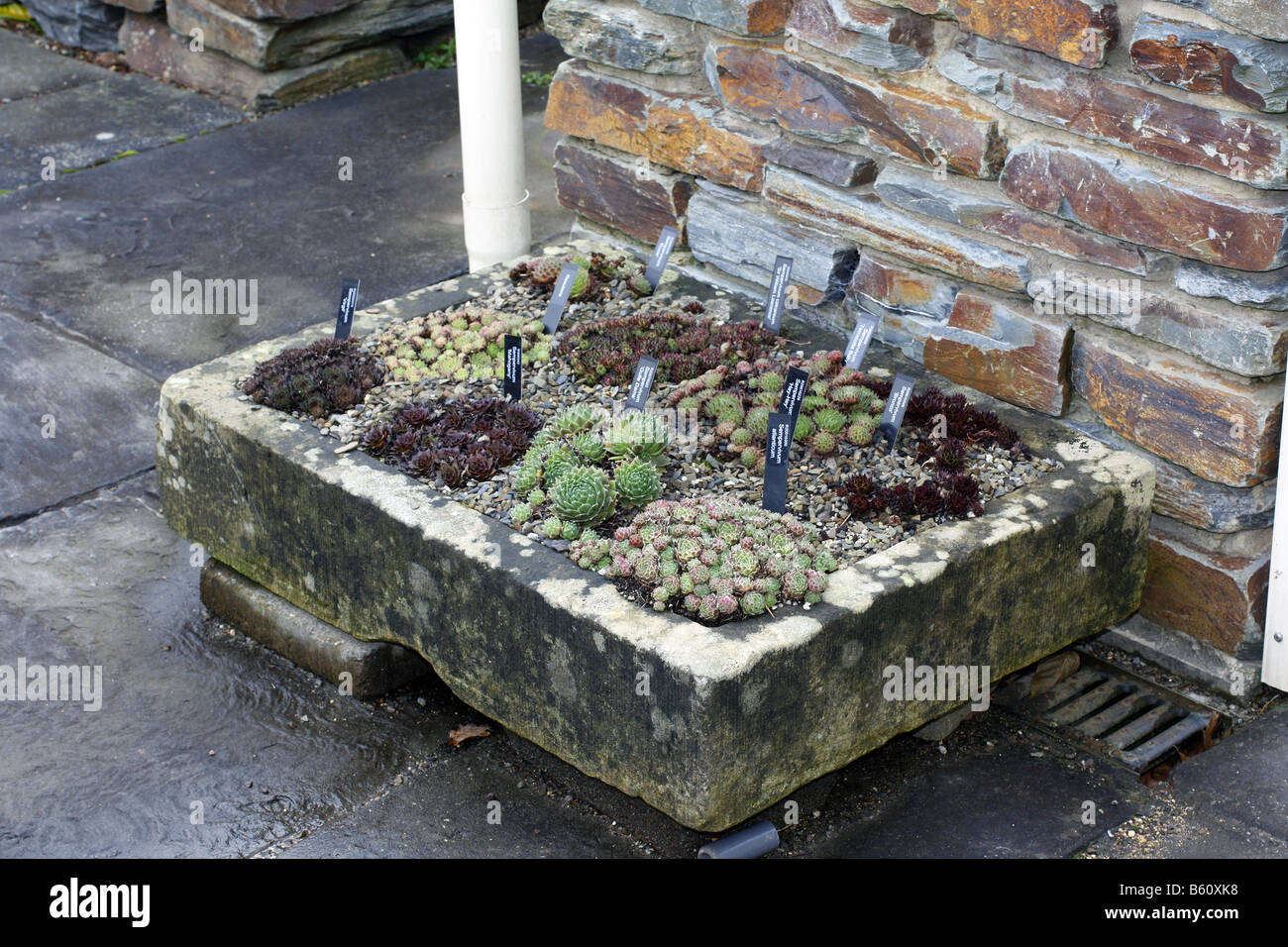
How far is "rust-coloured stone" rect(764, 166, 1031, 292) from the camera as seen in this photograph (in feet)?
11.9

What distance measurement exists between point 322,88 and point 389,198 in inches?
51.7

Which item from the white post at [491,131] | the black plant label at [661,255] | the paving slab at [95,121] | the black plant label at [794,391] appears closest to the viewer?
the black plant label at [794,391]

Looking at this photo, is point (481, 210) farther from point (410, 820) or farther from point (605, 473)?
point (410, 820)

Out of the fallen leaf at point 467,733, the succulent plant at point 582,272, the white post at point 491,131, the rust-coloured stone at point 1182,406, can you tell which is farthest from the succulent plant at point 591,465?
the white post at point 491,131

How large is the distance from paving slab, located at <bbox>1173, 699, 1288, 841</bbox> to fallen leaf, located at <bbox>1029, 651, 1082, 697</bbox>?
0.41 meters

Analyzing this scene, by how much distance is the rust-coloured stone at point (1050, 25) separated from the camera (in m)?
3.23

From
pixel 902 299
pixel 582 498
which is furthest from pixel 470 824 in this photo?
pixel 902 299

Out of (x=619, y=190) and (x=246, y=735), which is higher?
(x=619, y=190)

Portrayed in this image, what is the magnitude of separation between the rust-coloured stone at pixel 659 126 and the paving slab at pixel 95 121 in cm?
278

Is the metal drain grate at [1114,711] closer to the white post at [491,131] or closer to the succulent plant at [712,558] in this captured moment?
the succulent plant at [712,558]

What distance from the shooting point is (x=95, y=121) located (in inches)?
267

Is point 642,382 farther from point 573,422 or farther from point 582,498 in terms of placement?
point 582,498

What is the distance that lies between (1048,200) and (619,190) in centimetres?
151

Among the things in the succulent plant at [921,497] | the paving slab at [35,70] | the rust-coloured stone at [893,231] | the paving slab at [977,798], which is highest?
the rust-coloured stone at [893,231]
